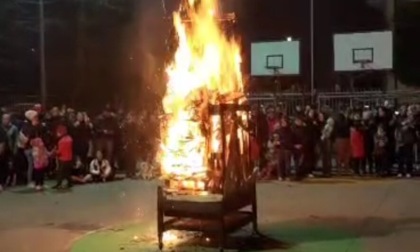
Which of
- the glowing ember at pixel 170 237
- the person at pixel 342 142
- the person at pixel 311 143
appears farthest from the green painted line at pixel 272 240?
the person at pixel 342 142

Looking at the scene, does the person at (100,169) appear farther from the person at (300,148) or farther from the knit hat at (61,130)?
the person at (300,148)

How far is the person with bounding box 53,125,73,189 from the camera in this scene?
1723 centimetres

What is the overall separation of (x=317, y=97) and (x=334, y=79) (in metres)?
13.3

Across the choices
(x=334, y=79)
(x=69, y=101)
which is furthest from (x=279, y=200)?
(x=334, y=79)

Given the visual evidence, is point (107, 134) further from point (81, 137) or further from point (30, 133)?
point (30, 133)

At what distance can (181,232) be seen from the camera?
11.3 m

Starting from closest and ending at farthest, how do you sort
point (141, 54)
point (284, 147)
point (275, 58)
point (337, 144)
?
point (284, 147) → point (337, 144) → point (141, 54) → point (275, 58)

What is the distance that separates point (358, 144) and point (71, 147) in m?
6.89

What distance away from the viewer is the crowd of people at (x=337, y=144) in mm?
18578

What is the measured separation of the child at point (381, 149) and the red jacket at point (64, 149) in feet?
24.0

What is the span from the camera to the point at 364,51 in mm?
35188

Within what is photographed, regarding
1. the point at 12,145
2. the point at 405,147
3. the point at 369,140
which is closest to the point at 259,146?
the point at 369,140

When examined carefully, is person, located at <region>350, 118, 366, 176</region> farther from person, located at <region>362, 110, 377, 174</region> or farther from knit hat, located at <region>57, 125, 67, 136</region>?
knit hat, located at <region>57, 125, 67, 136</region>

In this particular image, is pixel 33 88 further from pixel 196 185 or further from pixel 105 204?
pixel 196 185
